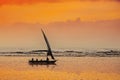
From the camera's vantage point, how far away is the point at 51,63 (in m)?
48.5

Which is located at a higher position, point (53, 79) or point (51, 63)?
point (51, 63)

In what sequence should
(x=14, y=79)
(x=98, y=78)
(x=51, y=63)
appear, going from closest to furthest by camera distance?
(x=14, y=79), (x=98, y=78), (x=51, y=63)

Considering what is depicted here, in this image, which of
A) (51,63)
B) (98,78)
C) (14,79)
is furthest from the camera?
(51,63)

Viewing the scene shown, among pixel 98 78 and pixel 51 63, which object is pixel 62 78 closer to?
pixel 98 78

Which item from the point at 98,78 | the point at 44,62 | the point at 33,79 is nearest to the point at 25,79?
the point at 33,79

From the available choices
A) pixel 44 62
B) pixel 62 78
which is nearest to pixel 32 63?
pixel 44 62

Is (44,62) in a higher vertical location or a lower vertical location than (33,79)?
higher

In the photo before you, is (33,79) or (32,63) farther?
(32,63)

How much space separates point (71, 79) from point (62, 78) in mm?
1189

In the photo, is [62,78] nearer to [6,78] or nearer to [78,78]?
[78,78]

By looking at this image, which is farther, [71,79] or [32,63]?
[32,63]

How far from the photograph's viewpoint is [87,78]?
29281 millimetres

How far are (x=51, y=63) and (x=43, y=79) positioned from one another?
20.2 meters

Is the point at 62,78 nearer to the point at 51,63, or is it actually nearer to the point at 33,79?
the point at 33,79
